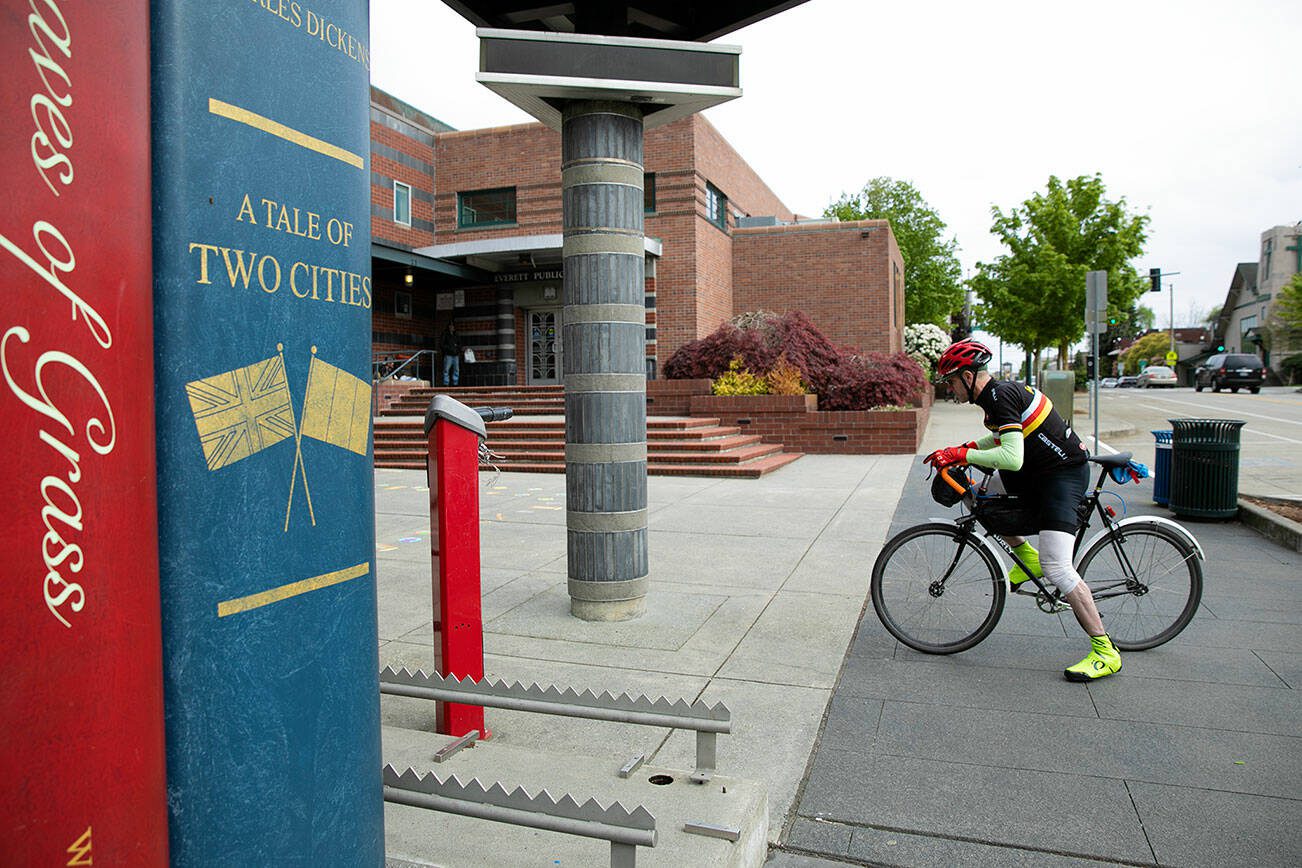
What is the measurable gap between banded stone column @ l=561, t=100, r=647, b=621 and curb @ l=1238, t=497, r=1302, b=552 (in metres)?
6.41

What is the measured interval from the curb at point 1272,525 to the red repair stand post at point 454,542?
25.8 feet

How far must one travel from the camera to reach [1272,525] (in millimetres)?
8930

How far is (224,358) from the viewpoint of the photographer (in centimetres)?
159

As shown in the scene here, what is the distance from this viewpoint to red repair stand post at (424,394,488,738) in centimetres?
393

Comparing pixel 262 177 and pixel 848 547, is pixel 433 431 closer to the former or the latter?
pixel 262 177

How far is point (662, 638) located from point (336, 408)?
13.7 feet

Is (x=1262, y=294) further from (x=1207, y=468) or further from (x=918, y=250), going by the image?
(x=1207, y=468)

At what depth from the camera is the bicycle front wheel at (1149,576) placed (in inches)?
209

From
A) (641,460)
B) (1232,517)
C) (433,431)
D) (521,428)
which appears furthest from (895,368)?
(433,431)

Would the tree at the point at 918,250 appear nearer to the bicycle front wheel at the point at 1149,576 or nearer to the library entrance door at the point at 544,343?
the library entrance door at the point at 544,343

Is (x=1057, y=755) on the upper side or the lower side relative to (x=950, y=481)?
lower

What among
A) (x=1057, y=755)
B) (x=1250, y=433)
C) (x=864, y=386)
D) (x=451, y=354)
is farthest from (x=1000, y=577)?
(x=451, y=354)

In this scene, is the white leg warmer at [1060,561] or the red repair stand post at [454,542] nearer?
the red repair stand post at [454,542]

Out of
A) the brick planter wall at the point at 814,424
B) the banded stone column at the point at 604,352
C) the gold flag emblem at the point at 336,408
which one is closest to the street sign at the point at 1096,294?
the brick planter wall at the point at 814,424
